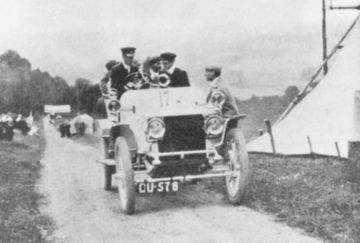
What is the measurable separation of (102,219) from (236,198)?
1.95m

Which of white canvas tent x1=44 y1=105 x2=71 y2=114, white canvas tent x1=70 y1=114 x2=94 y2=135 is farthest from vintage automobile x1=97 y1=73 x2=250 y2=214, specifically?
white canvas tent x1=44 y1=105 x2=71 y2=114

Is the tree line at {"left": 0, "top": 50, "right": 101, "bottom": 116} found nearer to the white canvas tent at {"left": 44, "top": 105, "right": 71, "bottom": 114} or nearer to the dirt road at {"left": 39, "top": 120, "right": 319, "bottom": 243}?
the white canvas tent at {"left": 44, "top": 105, "right": 71, "bottom": 114}

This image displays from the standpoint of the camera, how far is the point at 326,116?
14.9 m

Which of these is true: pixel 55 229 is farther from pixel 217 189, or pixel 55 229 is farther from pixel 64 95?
pixel 64 95

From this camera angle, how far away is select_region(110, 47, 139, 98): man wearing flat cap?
378 inches

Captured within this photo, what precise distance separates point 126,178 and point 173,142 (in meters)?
0.89

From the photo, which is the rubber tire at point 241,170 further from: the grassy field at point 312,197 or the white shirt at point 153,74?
the white shirt at point 153,74

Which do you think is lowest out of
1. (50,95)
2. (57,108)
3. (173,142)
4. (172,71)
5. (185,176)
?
(185,176)

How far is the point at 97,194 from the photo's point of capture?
10.1 metres

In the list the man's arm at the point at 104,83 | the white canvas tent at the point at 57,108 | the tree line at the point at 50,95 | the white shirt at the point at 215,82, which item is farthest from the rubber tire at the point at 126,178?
the white canvas tent at the point at 57,108

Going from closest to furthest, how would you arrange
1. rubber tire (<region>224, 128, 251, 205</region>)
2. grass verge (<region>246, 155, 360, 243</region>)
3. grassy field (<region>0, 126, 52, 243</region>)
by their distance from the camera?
grass verge (<region>246, 155, 360, 243</region>) < grassy field (<region>0, 126, 52, 243</region>) < rubber tire (<region>224, 128, 251, 205</region>)

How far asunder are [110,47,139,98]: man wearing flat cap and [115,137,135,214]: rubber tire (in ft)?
4.79

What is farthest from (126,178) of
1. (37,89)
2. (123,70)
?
(37,89)

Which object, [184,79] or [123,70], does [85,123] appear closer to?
[123,70]
